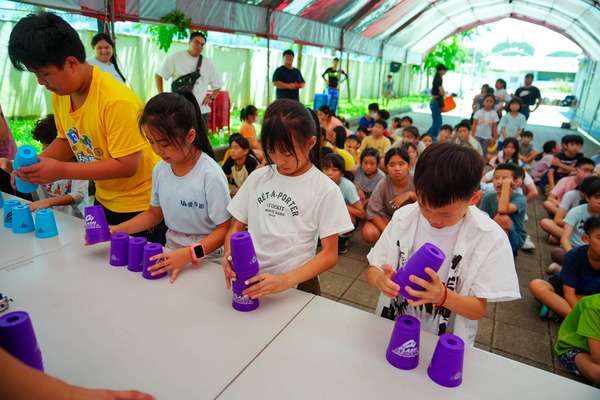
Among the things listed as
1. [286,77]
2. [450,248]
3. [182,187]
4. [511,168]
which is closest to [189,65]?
[286,77]

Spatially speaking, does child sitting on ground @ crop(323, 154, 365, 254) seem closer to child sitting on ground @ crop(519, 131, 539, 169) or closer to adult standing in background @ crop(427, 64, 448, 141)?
child sitting on ground @ crop(519, 131, 539, 169)

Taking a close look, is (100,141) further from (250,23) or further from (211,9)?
(250,23)

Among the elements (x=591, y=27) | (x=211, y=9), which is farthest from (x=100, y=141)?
(x=591, y=27)

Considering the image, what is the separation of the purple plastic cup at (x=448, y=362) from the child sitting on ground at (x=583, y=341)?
134 cm

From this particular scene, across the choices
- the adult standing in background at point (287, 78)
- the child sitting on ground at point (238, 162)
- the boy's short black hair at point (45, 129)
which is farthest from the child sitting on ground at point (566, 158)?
the boy's short black hair at point (45, 129)

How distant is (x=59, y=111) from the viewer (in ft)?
6.48

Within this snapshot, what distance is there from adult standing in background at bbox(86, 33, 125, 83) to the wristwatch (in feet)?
10.3

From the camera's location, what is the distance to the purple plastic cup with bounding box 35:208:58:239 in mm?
1773

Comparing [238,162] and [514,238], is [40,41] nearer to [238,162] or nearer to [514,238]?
[238,162]

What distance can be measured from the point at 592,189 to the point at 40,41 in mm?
3861

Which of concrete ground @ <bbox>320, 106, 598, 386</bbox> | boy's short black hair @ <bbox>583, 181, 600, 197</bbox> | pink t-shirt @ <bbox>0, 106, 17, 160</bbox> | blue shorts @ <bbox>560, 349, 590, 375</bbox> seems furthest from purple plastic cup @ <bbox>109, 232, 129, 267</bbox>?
boy's short black hair @ <bbox>583, 181, 600, 197</bbox>

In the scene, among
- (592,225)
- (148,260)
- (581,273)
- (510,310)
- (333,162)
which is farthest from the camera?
(333,162)

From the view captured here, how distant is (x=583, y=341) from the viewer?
209 cm

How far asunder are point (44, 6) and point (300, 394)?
14.3 ft
